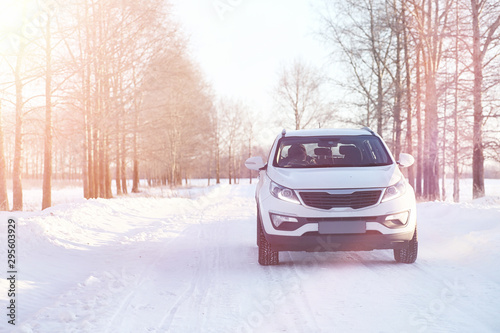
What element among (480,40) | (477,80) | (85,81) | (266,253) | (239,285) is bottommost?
(239,285)

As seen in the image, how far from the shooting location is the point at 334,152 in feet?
23.7

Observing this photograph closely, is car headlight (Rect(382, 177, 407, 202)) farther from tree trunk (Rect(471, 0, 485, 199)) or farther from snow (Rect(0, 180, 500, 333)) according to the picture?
tree trunk (Rect(471, 0, 485, 199))

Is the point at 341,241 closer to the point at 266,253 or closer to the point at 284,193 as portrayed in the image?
the point at 284,193

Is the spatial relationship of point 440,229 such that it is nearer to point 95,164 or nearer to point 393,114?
point 393,114

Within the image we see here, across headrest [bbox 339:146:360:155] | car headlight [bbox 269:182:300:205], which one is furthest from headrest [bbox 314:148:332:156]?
car headlight [bbox 269:182:300:205]

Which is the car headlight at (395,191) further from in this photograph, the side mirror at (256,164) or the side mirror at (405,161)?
the side mirror at (256,164)

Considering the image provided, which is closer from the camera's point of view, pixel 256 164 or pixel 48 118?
pixel 256 164

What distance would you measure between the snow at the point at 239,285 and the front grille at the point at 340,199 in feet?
2.80

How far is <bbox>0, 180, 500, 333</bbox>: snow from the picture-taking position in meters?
3.77

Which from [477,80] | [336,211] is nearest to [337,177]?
[336,211]

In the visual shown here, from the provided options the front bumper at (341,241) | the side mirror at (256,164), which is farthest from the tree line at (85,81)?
the front bumper at (341,241)

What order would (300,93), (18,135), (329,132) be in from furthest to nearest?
(300,93) → (18,135) → (329,132)

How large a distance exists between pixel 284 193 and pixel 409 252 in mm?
1896

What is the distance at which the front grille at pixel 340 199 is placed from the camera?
548 cm
